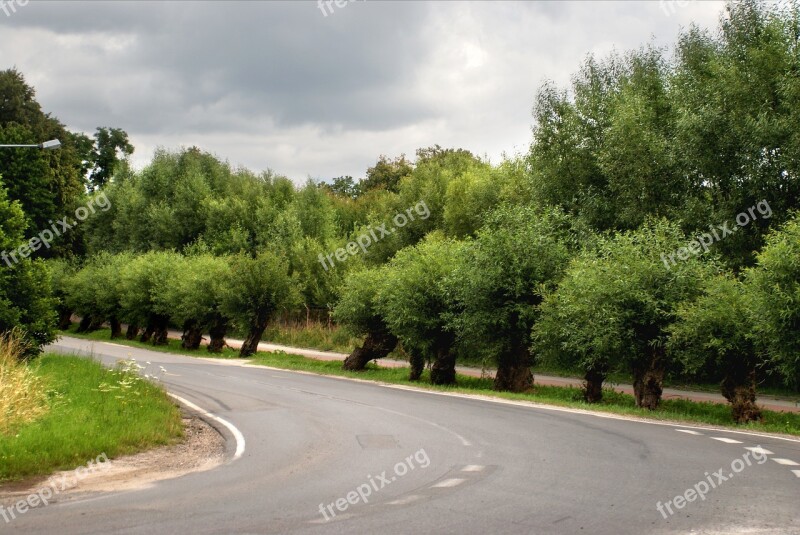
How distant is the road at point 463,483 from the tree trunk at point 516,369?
8.96 metres

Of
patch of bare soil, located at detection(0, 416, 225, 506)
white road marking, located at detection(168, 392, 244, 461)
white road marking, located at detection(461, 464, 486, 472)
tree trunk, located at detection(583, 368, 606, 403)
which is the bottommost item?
patch of bare soil, located at detection(0, 416, 225, 506)

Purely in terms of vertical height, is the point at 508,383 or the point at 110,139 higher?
the point at 110,139

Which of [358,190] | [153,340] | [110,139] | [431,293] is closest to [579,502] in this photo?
[431,293]

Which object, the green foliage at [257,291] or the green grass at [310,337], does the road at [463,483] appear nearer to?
the green foliage at [257,291]

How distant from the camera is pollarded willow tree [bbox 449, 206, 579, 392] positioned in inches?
A: 966

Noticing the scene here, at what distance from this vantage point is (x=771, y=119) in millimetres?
23891

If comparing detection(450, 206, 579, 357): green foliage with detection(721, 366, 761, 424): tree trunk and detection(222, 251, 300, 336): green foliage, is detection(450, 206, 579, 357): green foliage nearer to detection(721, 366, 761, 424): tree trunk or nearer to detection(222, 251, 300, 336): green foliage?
detection(721, 366, 761, 424): tree trunk

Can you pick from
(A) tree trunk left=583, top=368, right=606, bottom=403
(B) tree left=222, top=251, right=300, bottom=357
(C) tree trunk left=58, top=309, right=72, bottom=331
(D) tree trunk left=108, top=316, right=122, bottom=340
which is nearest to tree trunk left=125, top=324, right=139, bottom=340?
(D) tree trunk left=108, top=316, right=122, bottom=340

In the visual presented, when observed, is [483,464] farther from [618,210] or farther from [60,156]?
[60,156]

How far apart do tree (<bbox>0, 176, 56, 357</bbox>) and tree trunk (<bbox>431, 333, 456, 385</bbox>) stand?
45.0ft

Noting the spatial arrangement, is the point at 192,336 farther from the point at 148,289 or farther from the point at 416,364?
the point at 416,364

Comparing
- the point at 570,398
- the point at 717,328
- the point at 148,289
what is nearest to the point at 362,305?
the point at 570,398

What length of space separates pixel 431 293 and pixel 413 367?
Answer: 3.96m

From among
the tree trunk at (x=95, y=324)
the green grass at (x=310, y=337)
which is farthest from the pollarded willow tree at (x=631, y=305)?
the tree trunk at (x=95, y=324)
